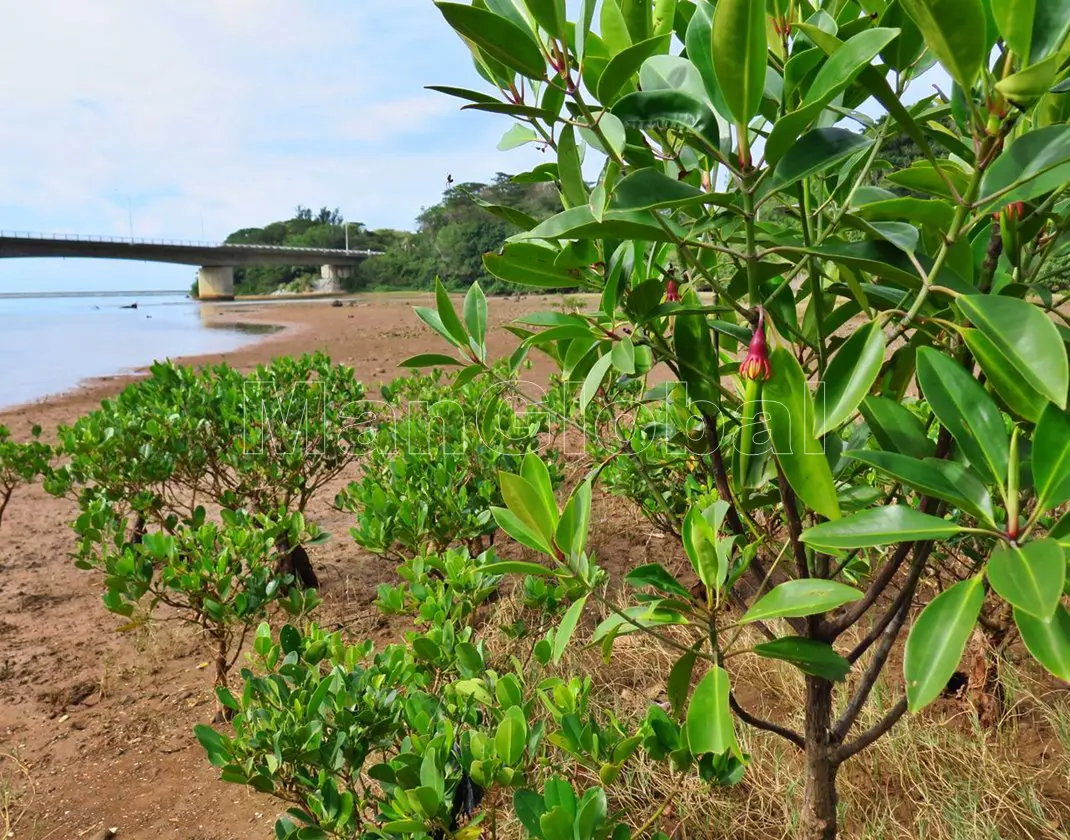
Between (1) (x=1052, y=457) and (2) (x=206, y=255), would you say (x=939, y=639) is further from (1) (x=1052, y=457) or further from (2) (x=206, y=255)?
(2) (x=206, y=255)

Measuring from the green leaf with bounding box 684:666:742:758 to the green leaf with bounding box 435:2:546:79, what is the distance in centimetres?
72

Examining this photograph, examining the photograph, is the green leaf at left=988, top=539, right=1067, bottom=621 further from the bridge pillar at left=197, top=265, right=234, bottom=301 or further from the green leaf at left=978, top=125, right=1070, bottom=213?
the bridge pillar at left=197, top=265, right=234, bottom=301

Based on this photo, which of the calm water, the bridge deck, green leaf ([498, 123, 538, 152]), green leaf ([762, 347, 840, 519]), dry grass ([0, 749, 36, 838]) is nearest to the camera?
green leaf ([762, 347, 840, 519])

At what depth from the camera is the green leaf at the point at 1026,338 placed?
59 cm

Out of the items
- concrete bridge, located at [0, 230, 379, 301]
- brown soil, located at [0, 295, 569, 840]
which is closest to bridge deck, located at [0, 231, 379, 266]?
concrete bridge, located at [0, 230, 379, 301]

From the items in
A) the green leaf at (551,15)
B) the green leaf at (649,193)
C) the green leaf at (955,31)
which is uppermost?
the green leaf at (551,15)

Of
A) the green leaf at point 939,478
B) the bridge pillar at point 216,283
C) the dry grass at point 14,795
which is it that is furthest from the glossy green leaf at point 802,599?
the bridge pillar at point 216,283

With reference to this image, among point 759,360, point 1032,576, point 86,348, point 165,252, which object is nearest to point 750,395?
point 759,360

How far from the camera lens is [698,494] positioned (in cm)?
243

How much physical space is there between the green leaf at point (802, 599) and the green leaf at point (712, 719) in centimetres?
8

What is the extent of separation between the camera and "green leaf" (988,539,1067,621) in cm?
54

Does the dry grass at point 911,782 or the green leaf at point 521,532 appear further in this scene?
the dry grass at point 911,782

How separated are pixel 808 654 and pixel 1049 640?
33 centimetres

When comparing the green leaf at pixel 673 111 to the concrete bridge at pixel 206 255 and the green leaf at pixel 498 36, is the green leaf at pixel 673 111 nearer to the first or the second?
the green leaf at pixel 498 36
